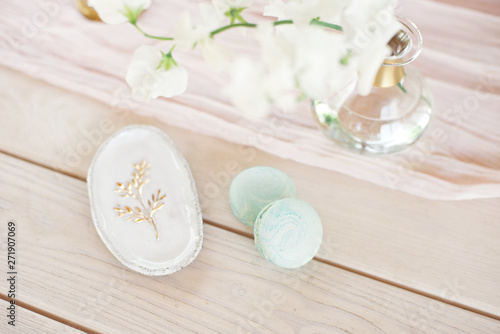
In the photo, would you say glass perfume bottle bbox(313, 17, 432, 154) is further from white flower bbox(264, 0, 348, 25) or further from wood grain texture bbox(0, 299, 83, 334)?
wood grain texture bbox(0, 299, 83, 334)

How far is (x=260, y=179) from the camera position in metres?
0.49

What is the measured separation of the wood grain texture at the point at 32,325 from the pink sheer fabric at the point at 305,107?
0.89ft

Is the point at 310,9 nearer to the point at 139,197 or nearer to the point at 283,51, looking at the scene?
the point at 283,51

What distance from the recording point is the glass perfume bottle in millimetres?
473

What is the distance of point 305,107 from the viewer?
1.87 feet

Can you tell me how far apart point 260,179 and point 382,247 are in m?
0.16

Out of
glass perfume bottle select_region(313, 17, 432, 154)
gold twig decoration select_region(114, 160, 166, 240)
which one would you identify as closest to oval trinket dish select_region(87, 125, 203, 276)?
gold twig decoration select_region(114, 160, 166, 240)

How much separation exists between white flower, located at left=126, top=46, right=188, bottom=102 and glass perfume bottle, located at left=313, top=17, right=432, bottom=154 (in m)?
0.22

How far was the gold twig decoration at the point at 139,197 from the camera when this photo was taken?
0.50 m

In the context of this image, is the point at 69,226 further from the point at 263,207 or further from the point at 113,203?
the point at 263,207

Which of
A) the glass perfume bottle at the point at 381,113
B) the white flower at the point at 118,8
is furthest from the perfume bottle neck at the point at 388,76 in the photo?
the white flower at the point at 118,8

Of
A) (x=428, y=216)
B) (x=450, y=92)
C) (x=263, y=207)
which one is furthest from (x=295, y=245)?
(x=450, y=92)

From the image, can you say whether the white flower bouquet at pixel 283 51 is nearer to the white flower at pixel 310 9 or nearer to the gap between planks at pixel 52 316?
the white flower at pixel 310 9

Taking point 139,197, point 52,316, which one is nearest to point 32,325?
point 52,316
